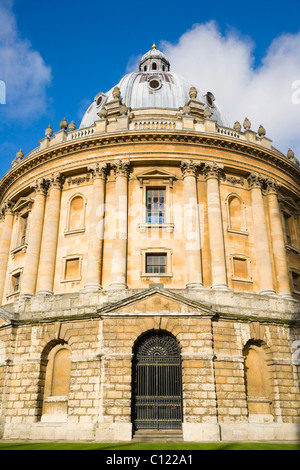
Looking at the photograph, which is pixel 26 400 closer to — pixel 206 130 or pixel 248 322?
pixel 248 322

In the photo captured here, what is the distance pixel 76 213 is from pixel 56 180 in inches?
109

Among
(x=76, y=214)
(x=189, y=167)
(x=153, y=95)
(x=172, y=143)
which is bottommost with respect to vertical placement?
(x=76, y=214)

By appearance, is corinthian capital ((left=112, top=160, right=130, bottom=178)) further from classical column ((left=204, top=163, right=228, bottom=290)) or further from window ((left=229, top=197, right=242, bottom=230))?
window ((left=229, top=197, right=242, bottom=230))

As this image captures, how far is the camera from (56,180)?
27797 millimetres

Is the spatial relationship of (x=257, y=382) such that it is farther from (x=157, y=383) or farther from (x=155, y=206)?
(x=155, y=206)

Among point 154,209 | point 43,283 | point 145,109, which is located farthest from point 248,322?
point 145,109

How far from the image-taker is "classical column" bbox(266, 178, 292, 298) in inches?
1005

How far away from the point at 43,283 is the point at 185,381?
10.6 metres

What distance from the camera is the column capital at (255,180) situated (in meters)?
27.6

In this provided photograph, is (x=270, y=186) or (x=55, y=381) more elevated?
(x=270, y=186)

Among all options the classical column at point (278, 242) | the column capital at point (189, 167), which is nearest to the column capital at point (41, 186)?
the column capital at point (189, 167)

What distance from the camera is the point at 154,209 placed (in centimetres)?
2616

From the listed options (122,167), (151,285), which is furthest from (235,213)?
(151,285)
